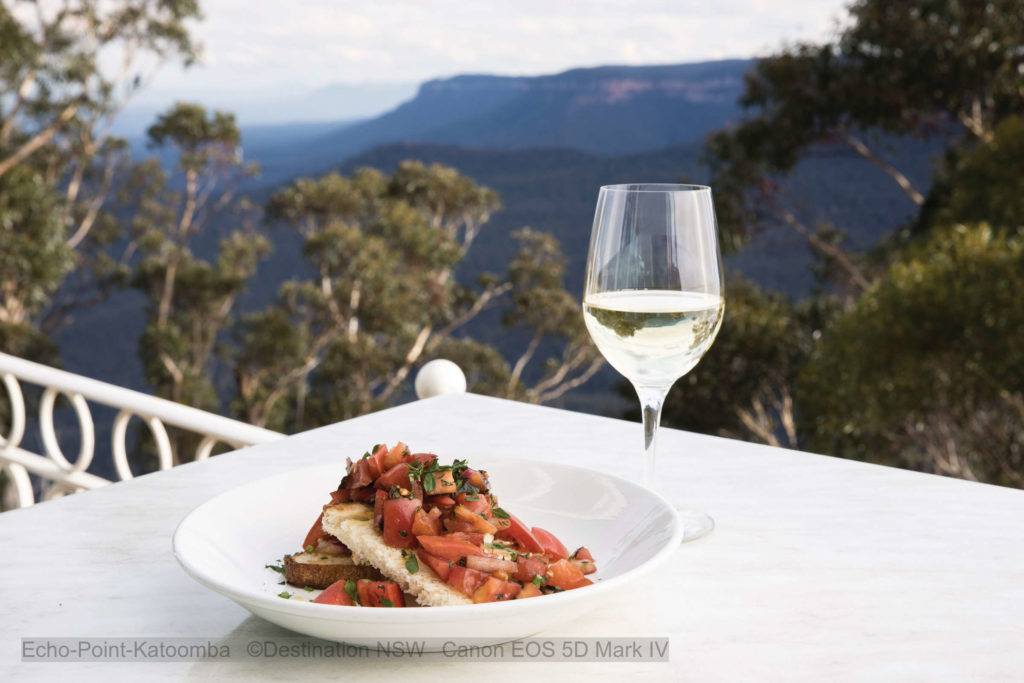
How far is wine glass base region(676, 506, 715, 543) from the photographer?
2.69ft

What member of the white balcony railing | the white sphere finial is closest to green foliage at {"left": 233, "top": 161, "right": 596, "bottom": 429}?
the white balcony railing

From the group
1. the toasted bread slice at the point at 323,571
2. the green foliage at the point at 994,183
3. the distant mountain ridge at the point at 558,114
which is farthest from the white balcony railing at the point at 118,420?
the distant mountain ridge at the point at 558,114

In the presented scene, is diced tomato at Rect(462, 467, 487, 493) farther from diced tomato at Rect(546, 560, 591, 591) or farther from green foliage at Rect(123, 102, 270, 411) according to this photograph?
green foliage at Rect(123, 102, 270, 411)

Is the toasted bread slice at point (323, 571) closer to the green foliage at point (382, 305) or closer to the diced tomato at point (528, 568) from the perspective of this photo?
the diced tomato at point (528, 568)

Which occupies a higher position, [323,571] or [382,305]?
[323,571]

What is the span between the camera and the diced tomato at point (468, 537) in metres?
0.63

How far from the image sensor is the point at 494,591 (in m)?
0.60

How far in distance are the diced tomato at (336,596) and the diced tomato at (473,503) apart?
92 millimetres

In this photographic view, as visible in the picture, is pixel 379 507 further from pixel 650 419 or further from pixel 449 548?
pixel 650 419

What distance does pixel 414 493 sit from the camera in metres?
0.66

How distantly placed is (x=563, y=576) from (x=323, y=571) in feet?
0.54

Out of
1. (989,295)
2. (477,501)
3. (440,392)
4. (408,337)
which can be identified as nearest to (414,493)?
(477,501)

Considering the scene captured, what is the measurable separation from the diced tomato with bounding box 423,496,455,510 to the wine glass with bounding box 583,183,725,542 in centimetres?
18

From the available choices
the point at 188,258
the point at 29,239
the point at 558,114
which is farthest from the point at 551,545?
the point at 558,114
